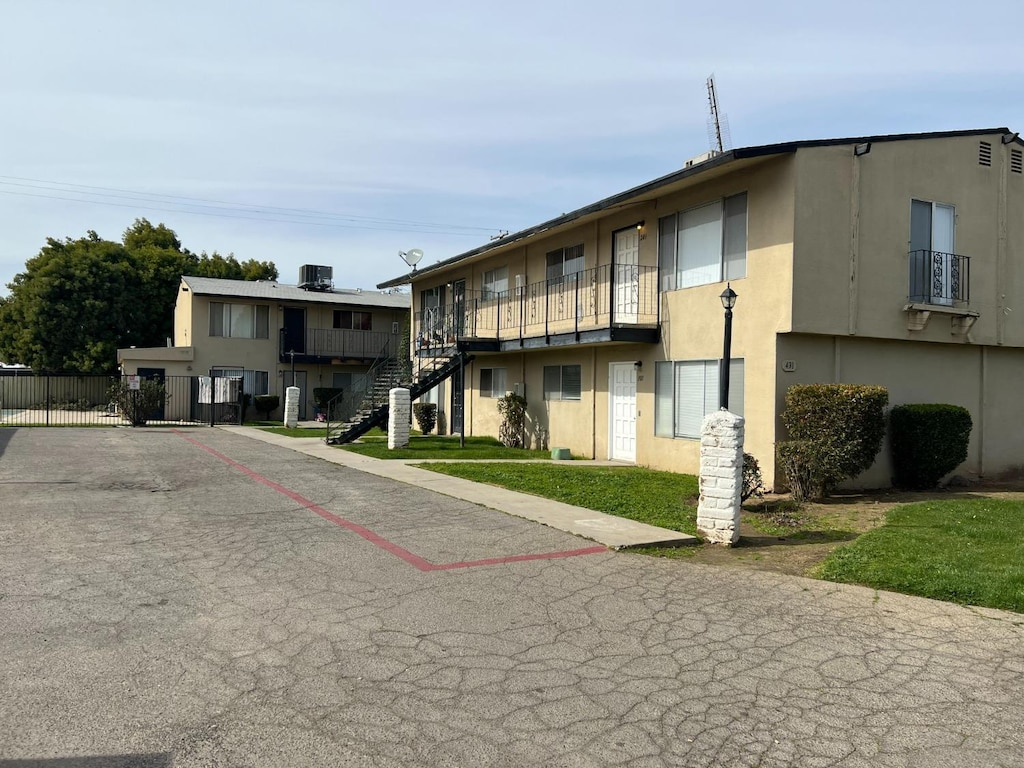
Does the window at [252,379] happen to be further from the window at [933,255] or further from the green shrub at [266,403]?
the window at [933,255]

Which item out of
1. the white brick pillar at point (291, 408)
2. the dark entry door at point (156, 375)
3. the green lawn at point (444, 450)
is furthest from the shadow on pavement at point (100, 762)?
the dark entry door at point (156, 375)

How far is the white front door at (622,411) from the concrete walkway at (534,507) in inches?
22.8

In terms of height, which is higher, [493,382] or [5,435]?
[493,382]

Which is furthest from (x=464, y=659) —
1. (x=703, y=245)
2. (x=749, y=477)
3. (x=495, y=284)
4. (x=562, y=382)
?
(x=495, y=284)

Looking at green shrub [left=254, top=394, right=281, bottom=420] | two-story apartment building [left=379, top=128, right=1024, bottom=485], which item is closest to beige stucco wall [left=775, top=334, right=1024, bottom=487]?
two-story apartment building [left=379, top=128, right=1024, bottom=485]

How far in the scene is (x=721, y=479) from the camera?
9.07 m

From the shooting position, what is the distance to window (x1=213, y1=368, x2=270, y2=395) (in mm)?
34319

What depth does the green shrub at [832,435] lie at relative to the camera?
39.9ft

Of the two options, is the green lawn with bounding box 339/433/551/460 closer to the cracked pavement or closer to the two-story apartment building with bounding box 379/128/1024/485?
the two-story apartment building with bounding box 379/128/1024/485

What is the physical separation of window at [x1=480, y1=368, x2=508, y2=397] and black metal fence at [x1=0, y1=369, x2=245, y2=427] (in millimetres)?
11461

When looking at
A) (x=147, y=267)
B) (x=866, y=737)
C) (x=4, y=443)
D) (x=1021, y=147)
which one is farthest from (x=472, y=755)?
(x=147, y=267)

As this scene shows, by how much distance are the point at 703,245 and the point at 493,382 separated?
31.4 ft

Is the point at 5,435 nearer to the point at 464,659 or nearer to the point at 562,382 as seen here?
the point at 562,382

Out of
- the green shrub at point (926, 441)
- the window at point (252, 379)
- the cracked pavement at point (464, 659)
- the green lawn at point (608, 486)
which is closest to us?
the cracked pavement at point (464, 659)
